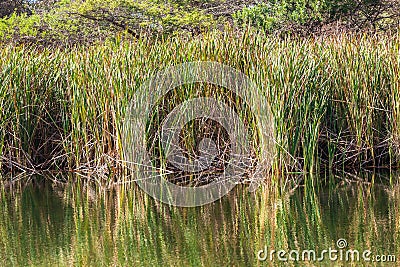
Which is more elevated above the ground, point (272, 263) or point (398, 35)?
point (398, 35)

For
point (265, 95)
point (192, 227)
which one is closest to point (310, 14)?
point (265, 95)

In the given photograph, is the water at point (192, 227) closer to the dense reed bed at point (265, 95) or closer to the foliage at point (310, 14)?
the dense reed bed at point (265, 95)

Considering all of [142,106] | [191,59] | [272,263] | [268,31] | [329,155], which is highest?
[268,31]

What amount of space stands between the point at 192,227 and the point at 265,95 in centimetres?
178

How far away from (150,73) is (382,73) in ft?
6.93

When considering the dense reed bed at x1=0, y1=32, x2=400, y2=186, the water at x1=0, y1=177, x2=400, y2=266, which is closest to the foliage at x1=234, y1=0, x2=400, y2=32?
the dense reed bed at x1=0, y1=32, x2=400, y2=186

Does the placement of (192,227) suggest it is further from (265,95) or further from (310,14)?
(310,14)

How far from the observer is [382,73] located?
20.8ft

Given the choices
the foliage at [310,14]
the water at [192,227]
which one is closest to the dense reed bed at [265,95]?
the water at [192,227]

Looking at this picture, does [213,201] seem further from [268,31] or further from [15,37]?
[15,37]

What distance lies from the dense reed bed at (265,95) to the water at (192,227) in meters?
0.73

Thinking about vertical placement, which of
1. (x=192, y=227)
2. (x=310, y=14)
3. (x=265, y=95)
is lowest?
(x=192, y=227)

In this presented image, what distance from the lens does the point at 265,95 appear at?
19.0ft

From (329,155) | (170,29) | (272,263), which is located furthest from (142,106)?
(170,29)
